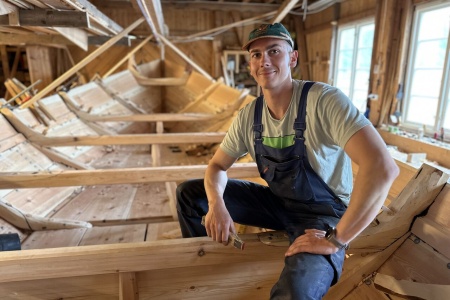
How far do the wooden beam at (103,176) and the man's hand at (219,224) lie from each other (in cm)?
71

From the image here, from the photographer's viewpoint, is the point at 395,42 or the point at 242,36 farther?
the point at 242,36

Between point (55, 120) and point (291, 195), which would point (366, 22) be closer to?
point (55, 120)

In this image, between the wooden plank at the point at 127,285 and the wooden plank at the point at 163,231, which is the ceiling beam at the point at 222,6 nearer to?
the wooden plank at the point at 163,231

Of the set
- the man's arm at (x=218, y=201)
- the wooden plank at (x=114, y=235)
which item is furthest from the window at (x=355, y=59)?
the man's arm at (x=218, y=201)

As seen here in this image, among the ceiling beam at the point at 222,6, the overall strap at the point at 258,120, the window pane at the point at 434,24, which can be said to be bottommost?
the overall strap at the point at 258,120

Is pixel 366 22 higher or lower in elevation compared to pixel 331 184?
higher

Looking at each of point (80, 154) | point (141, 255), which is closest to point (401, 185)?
point (141, 255)

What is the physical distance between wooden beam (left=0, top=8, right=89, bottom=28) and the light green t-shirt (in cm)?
208

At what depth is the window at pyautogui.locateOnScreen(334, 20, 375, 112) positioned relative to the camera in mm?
7348

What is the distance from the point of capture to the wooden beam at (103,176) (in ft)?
6.31

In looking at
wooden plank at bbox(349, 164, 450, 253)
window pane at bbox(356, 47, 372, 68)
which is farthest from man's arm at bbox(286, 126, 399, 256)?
window pane at bbox(356, 47, 372, 68)

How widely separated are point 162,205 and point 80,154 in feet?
5.06

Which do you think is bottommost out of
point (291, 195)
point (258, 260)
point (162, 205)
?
point (162, 205)

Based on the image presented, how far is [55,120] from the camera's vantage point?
3682 mm
